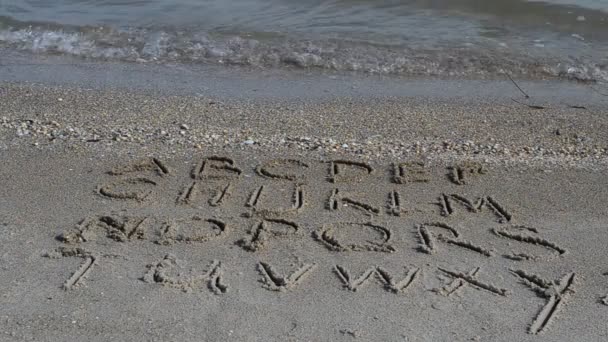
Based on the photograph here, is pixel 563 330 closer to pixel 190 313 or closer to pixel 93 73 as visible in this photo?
pixel 190 313

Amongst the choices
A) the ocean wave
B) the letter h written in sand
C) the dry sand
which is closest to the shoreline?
the dry sand

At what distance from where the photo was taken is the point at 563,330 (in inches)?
136

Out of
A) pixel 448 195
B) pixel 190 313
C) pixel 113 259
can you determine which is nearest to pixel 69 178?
pixel 113 259

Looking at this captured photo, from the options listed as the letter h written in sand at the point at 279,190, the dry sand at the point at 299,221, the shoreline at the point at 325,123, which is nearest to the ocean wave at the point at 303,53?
the shoreline at the point at 325,123

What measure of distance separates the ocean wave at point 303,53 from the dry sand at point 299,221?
1.32 meters

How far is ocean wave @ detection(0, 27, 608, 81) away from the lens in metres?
7.71

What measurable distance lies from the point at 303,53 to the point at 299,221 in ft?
12.9

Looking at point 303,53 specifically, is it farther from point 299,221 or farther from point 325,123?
point 299,221

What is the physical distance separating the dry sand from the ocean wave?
1325 mm

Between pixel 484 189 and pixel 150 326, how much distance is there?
7.44 feet

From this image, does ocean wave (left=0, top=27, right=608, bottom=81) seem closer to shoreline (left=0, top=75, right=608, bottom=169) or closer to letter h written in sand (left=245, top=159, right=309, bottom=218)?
shoreline (left=0, top=75, right=608, bottom=169)

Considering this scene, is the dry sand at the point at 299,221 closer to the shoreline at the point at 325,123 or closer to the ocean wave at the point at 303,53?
the shoreline at the point at 325,123

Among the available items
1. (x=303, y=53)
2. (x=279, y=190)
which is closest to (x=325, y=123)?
(x=279, y=190)

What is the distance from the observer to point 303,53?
809 centimetres
